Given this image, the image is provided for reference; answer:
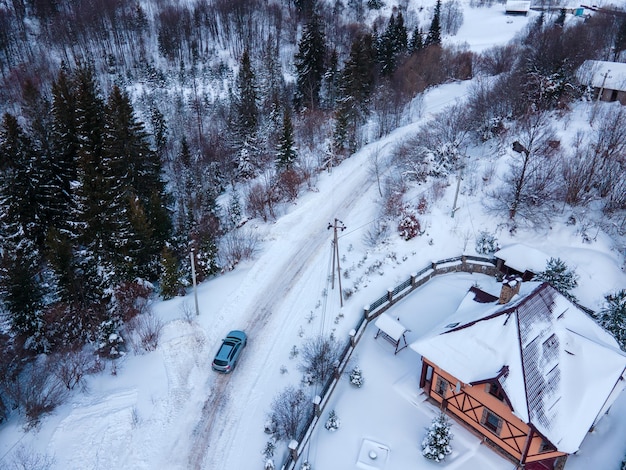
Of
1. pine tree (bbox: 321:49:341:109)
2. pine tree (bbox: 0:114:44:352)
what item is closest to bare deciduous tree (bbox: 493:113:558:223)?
pine tree (bbox: 321:49:341:109)

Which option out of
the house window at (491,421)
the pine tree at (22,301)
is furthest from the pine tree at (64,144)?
the house window at (491,421)

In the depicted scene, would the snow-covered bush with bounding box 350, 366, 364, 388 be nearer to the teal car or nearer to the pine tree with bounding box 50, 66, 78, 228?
the teal car

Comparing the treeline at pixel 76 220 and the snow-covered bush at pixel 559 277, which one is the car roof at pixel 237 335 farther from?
the snow-covered bush at pixel 559 277

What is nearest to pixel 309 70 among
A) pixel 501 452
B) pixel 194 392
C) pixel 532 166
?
pixel 532 166

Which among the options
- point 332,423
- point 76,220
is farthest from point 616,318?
point 76,220

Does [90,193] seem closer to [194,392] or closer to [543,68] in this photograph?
[194,392]

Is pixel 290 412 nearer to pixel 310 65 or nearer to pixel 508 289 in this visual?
pixel 508 289

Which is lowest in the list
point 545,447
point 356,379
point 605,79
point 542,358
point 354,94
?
point 356,379
